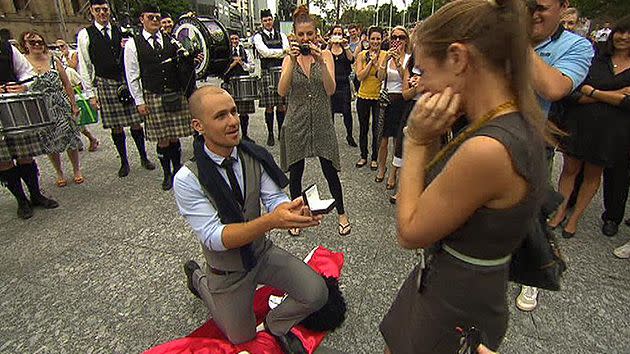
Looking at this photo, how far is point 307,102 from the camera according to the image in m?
3.07

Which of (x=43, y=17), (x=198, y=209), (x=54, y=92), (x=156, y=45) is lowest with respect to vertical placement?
(x=198, y=209)

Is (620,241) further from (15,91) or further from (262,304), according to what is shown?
(15,91)

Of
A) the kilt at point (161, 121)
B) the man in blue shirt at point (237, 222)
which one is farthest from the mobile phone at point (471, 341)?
the kilt at point (161, 121)

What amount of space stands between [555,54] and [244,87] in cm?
433

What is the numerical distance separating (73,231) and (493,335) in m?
3.67

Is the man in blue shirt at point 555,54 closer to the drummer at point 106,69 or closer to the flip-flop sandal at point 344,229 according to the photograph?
the flip-flop sandal at point 344,229

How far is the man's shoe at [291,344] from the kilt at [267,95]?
4.17 meters

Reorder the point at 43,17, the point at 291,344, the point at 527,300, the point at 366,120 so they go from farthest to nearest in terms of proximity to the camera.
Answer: the point at 43,17, the point at 366,120, the point at 527,300, the point at 291,344

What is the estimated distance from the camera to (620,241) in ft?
10.4

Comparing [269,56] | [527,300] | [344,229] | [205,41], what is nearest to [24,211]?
[205,41]

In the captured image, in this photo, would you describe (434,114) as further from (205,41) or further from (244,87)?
(244,87)

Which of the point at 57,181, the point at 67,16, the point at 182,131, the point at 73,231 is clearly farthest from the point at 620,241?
the point at 67,16

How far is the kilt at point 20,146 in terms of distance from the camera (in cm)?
339

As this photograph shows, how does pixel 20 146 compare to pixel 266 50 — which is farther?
pixel 266 50
